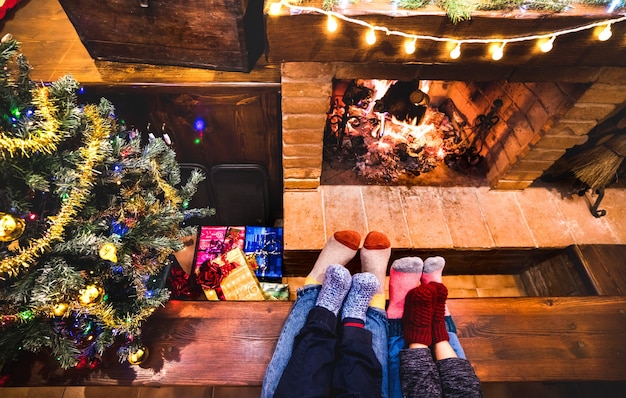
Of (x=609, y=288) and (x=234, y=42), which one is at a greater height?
(x=234, y=42)

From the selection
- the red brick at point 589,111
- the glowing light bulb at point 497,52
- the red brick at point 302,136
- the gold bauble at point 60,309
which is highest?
the red brick at point 302,136

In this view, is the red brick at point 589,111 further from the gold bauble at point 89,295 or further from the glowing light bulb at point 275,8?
the gold bauble at point 89,295

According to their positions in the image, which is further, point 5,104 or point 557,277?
point 557,277

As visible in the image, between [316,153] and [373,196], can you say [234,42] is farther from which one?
[373,196]

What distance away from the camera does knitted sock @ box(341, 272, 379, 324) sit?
1.59m

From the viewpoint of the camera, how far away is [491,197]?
7.55ft

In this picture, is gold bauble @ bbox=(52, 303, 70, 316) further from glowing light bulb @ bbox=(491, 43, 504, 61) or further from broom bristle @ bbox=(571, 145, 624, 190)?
broom bristle @ bbox=(571, 145, 624, 190)

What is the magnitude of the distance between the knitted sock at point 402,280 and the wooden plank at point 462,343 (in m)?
0.21

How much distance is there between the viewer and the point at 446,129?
100.0 inches

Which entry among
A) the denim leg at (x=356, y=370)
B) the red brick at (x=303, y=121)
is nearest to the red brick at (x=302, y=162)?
the red brick at (x=303, y=121)

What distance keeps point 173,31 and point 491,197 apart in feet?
6.63

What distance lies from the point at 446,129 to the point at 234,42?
5.31 feet

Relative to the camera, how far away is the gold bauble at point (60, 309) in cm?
118

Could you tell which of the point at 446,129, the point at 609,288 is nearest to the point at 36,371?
the point at 446,129
